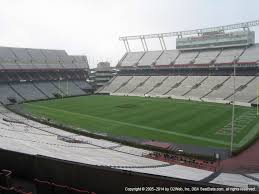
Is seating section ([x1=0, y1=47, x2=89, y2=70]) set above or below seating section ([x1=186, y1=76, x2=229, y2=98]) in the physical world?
above

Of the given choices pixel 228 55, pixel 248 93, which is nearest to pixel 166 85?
pixel 228 55

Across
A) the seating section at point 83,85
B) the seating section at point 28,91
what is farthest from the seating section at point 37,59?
the seating section at point 83,85

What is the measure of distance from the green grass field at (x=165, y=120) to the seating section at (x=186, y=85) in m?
13.3

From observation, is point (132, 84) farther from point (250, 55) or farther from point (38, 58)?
point (250, 55)

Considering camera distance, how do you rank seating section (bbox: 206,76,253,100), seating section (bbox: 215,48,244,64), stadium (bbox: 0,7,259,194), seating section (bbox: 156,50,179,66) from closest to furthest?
stadium (bbox: 0,7,259,194) < seating section (bbox: 206,76,253,100) < seating section (bbox: 215,48,244,64) < seating section (bbox: 156,50,179,66)

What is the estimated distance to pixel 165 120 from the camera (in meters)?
50.2

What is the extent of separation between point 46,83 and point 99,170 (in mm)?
93246

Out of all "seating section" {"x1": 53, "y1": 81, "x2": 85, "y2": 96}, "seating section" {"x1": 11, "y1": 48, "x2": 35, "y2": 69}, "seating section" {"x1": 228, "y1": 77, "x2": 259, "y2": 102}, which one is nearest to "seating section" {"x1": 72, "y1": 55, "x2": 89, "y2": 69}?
"seating section" {"x1": 53, "y1": 81, "x2": 85, "y2": 96}

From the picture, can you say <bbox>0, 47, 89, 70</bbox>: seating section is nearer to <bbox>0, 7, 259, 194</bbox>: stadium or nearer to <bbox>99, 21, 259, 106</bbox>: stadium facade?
<bbox>0, 7, 259, 194</bbox>: stadium

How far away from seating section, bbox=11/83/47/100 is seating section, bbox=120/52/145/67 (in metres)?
34.6

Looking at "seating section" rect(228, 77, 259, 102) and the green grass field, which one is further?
"seating section" rect(228, 77, 259, 102)

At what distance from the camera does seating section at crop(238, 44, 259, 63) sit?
273ft

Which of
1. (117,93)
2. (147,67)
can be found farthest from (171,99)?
(147,67)

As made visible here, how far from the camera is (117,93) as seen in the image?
311ft
